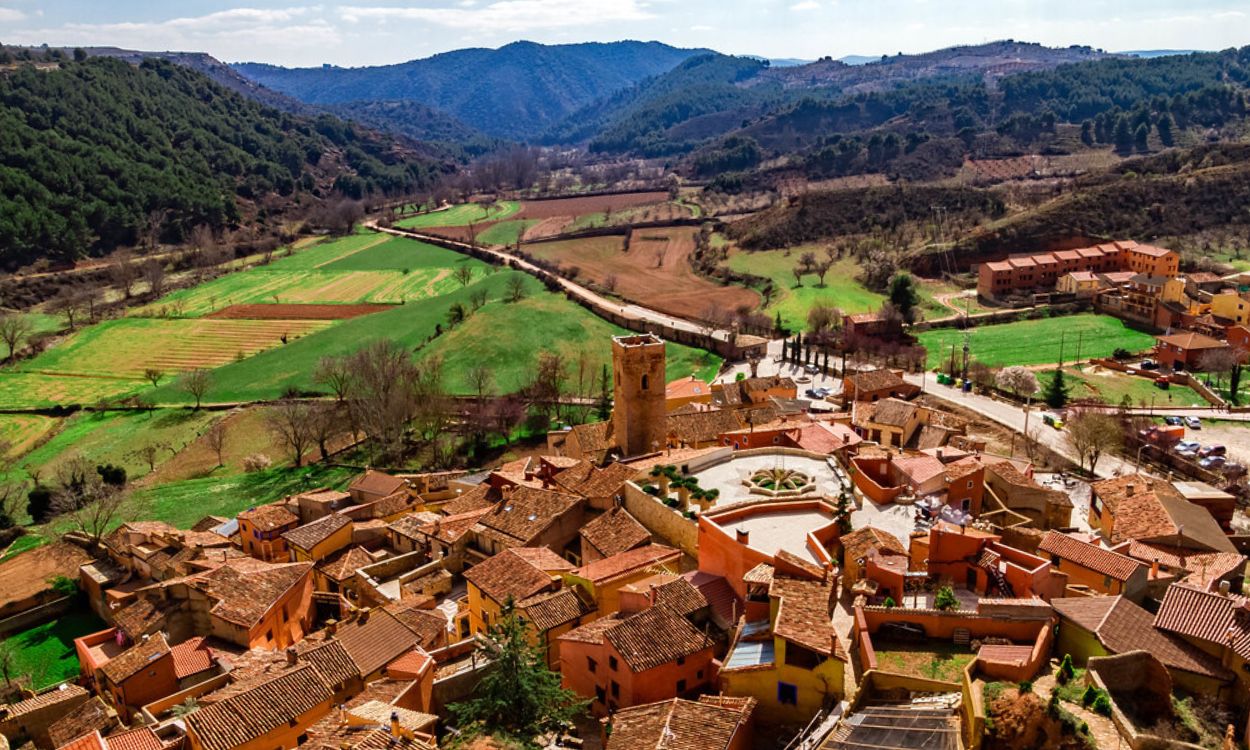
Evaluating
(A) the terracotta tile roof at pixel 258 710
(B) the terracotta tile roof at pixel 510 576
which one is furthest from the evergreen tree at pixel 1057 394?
(A) the terracotta tile roof at pixel 258 710

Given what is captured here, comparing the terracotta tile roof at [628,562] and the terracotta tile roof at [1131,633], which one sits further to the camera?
the terracotta tile roof at [628,562]

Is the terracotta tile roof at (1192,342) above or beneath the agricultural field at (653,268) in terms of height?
beneath

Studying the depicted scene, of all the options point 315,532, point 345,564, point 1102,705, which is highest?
point 1102,705

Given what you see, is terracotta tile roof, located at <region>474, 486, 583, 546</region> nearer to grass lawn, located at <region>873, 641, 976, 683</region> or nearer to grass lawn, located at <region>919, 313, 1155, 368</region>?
grass lawn, located at <region>873, 641, 976, 683</region>

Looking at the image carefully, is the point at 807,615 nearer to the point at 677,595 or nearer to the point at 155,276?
the point at 677,595

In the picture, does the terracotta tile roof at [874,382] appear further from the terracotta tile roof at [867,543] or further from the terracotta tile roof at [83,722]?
the terracotta tile roof at [83,722]

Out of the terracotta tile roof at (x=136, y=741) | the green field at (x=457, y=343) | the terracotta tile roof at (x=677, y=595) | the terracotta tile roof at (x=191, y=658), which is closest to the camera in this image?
the terracotta tile roof at (x=136, y=741)

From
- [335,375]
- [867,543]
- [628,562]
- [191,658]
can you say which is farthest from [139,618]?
[335,375]

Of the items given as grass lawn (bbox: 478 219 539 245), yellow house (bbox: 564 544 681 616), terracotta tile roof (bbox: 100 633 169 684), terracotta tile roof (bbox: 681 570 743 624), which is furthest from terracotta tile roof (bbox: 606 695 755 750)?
grass lawn (bbox: 478 219 539 245)
